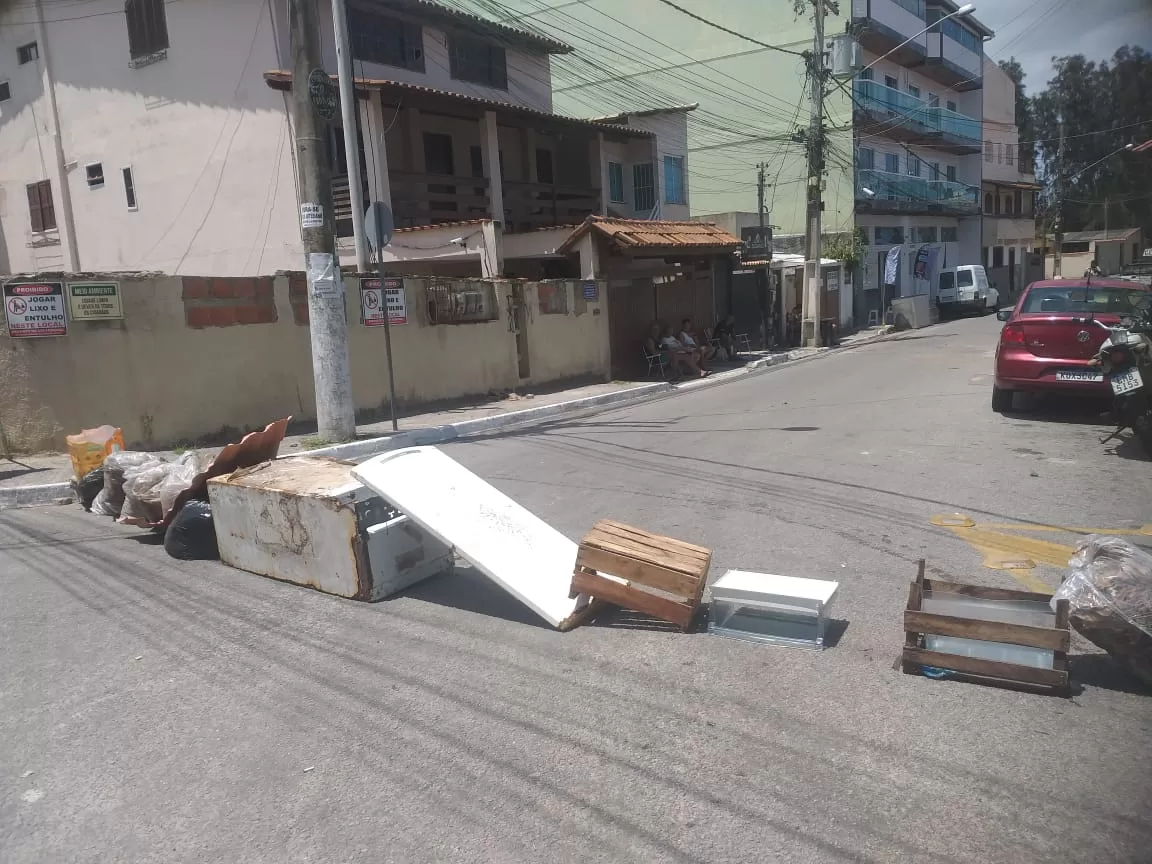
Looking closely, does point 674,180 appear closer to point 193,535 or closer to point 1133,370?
point 1133,370

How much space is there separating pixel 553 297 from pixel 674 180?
1329cm

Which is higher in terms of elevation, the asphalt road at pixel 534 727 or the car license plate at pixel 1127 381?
the car license plate at pixel 1127 381

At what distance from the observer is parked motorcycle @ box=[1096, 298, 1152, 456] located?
825 centimetres

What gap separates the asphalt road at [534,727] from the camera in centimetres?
298

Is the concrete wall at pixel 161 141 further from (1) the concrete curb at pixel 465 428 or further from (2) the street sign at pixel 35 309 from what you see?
(2) the street sign at pixel 35 309

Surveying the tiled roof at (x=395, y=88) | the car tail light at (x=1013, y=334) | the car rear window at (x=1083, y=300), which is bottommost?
the car tail light at (x=1013, y=334)

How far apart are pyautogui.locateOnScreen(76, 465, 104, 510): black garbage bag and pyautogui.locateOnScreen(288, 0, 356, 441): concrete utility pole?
3309 mm

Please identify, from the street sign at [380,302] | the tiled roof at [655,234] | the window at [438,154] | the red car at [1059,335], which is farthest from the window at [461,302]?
the red car at [1059,335]

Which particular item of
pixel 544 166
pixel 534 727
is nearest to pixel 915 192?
pixel 544 166

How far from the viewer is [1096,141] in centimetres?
4228

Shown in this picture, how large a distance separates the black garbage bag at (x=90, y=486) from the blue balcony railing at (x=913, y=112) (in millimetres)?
33198

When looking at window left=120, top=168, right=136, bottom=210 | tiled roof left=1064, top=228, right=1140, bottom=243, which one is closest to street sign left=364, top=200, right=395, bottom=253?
window left=120, top=168, right=136, bottom=210

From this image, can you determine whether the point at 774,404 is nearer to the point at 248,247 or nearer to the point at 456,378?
the point at 456,378

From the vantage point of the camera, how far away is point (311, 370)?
1248cm
